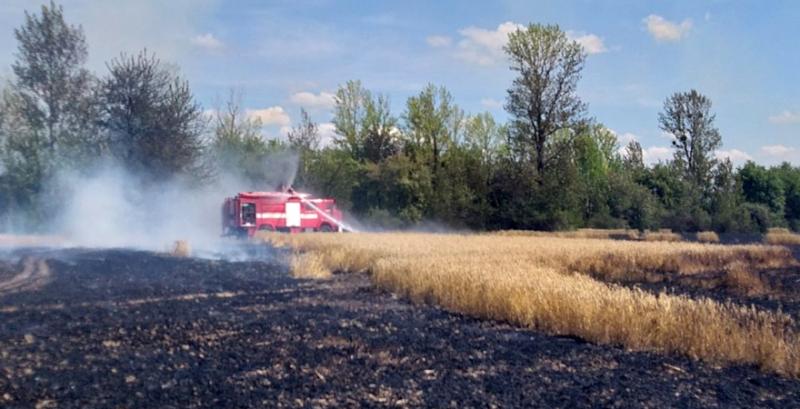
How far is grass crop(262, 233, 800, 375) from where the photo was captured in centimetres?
876

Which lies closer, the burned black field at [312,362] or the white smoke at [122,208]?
the burned black field at [312,362]

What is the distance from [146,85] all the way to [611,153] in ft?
171

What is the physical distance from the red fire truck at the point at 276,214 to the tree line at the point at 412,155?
13.6ft

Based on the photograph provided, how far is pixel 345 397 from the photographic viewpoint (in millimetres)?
6824

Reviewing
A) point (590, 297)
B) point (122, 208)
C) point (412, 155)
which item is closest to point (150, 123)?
point (122, 208)

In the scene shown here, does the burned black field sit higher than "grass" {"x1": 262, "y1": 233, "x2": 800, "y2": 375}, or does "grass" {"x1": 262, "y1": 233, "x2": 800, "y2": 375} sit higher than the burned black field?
"grass" {"x1": 262, "y1": 233, "x2": 800, "y2": 375}

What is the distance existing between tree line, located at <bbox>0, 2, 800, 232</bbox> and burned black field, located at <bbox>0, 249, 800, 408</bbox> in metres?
26.5

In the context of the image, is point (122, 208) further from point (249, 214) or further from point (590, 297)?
point (590, 297)

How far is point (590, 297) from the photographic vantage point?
10.5 metres

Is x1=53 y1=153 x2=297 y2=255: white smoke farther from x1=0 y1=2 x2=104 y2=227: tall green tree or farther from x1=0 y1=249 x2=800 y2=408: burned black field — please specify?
x1=0 y1=249 x2=800 y2=408: burned black field

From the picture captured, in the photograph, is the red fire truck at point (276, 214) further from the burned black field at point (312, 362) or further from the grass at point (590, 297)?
the burned black field at point (312, 362)

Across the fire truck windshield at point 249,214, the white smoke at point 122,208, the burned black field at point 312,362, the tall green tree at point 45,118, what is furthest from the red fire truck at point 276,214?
the burned black field at point 312,362

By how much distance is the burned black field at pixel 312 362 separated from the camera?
22.4 feet

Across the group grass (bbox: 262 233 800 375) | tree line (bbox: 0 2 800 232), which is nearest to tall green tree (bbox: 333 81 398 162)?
tree line (bbox: 0 2 800 232)
